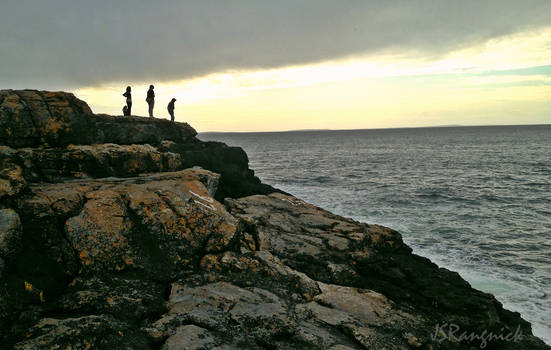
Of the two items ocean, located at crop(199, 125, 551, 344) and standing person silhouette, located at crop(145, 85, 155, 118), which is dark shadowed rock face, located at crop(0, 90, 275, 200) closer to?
standing person silhouette, located at crop(145, 85, 155, 118)

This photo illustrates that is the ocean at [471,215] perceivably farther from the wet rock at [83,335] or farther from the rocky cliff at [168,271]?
the wet rock at [83,335]

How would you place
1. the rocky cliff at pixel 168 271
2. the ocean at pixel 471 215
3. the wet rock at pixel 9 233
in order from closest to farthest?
the rocky cliff at pixel 168 271
the wet rock at pixel 9 233
the ocean at pixel 471 215

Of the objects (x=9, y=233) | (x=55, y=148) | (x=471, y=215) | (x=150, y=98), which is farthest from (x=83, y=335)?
(x=471, y=215)

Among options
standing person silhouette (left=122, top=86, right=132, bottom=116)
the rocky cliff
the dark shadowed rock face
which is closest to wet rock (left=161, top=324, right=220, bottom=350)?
the rocky cliff

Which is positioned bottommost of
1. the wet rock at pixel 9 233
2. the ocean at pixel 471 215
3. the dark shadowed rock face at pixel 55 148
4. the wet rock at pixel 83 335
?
the ocean at pixel 471 215

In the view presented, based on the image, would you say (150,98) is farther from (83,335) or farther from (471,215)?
(471,215)

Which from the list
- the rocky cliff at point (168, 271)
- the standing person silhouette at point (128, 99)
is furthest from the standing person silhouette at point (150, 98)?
the rocky cliff at point (168, 271)

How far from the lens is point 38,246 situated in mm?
6480

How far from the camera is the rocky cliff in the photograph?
18.9 feet

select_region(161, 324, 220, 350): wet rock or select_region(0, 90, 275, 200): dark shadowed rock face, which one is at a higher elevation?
select_region(0, 90, 275, 200): dark shadowed rock face

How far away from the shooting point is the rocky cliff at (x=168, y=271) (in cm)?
575

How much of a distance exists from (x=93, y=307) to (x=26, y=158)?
6.24m

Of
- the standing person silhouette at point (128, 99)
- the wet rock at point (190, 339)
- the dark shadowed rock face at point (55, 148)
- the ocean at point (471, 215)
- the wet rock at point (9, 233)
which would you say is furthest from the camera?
the standing person silhouette at point (128, 99)

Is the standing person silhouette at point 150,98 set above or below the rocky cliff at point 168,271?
above
